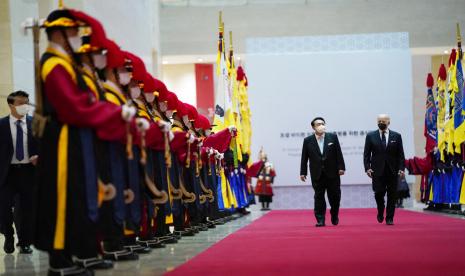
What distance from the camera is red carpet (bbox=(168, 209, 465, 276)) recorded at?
4797 millimetres

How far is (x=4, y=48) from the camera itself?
36.0 feet

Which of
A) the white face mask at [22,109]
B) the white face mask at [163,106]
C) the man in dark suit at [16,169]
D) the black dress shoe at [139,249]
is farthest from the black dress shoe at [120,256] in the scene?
the white face mask at [163,106]

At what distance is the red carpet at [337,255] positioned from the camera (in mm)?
4797

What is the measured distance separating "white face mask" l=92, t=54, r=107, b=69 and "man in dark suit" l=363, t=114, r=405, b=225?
605 centimetres

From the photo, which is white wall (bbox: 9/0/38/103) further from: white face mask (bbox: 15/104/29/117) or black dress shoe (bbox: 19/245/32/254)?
black dress shoe (bbox: 19/245/32/254)

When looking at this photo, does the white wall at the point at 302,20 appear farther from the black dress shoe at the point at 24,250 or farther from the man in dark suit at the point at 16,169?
the black dress shoe at the point at 24,250

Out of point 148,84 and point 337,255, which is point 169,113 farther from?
point 337,255

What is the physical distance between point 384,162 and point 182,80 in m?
18.1

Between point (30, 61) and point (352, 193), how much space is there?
9700 millimetres

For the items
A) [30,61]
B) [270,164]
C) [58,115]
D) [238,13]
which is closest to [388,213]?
[30,61]

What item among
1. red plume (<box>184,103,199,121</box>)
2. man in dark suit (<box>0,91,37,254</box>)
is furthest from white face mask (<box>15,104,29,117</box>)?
red plume (<box>184,103,199,121</box>)

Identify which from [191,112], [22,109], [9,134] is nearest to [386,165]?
[191,112]

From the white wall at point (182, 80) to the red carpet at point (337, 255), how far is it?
19808 mm

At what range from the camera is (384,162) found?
10664 millimetres
